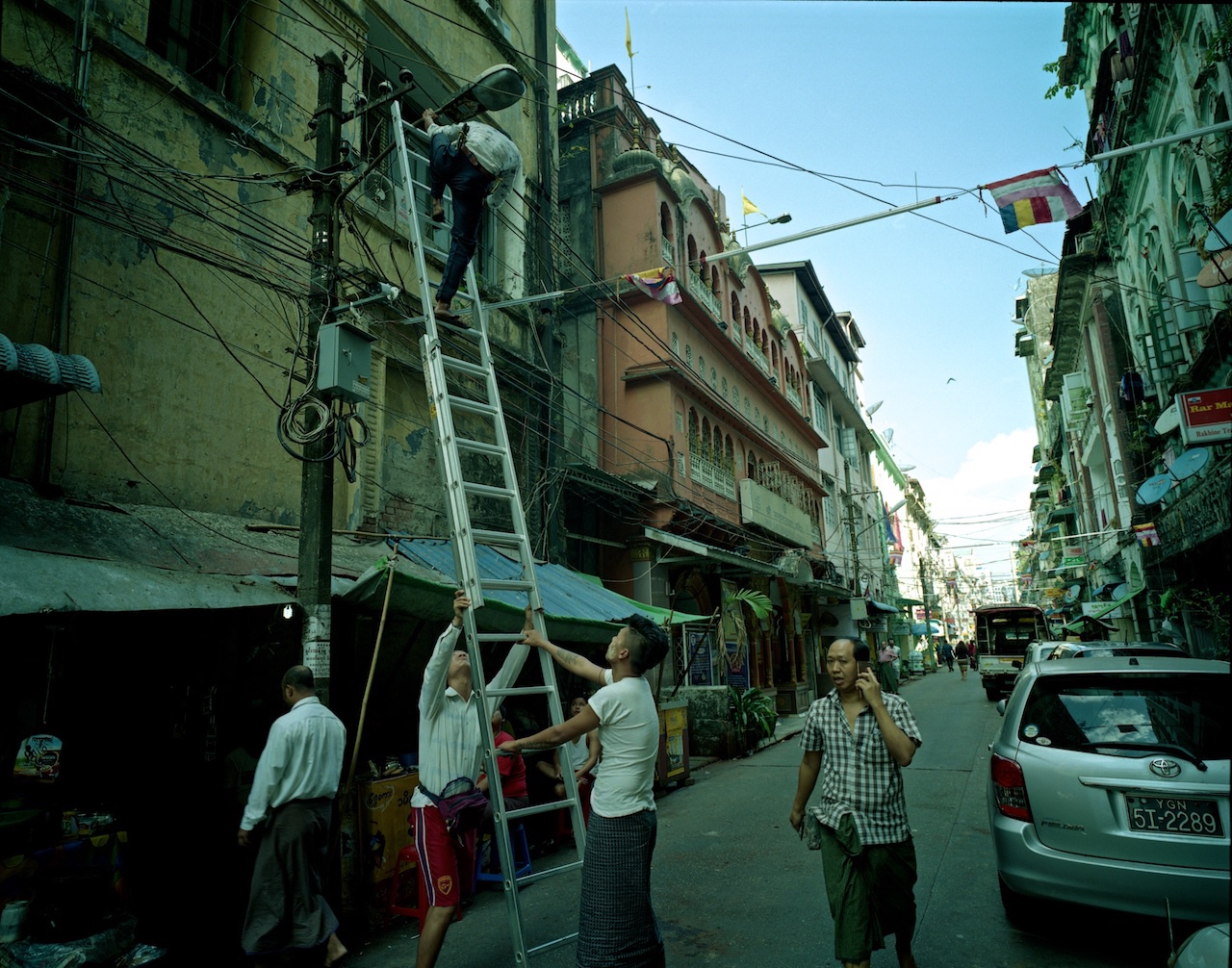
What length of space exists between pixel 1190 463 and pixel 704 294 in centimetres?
1116

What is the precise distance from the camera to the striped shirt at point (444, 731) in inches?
183

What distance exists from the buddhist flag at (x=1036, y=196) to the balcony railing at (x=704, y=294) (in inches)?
437

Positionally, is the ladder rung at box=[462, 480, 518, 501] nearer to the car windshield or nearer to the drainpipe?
the car windshield

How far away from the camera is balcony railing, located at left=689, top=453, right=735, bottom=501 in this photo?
1753 centimetres

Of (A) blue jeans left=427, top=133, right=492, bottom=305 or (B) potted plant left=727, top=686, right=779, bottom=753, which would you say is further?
(B) potted plant left=727, top=686, right=779, bottom=753

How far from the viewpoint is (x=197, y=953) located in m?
5.36

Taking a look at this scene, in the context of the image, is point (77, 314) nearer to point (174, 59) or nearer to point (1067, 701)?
point (174, 59)

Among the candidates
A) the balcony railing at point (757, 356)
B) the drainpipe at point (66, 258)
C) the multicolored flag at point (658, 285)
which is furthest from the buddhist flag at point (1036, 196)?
the balcony railing at point (757, 356)

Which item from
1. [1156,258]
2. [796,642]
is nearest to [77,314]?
[1156,258]

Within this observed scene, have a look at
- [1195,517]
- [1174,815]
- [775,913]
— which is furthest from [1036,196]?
[1195,517]

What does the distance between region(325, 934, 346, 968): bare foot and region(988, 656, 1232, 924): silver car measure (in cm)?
429

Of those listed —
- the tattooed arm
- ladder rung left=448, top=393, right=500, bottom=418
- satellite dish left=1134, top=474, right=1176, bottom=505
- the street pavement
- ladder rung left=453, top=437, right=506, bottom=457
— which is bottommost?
the street pavement

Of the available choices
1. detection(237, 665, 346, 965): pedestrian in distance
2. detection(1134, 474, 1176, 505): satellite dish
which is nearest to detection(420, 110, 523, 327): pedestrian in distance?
detection(237, 665, 346, 965): pedestrian in distance

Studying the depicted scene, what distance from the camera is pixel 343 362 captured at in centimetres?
585
